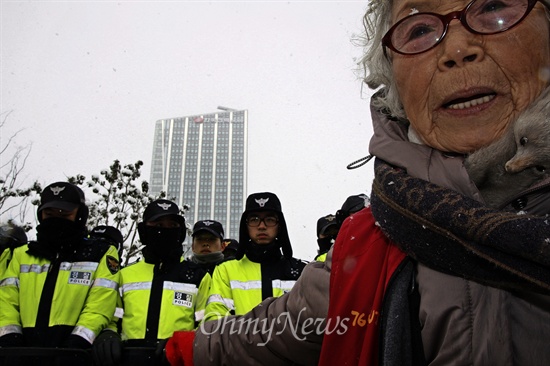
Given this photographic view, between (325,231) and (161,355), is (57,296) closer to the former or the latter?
(161,355)

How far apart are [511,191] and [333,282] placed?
1.55ft

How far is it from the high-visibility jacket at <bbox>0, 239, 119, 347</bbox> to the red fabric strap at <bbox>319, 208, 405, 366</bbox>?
12.1ft

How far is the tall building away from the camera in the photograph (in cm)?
5409

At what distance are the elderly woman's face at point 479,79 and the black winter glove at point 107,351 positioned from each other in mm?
3296

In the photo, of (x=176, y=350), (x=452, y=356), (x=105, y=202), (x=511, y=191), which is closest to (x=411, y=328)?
(x=452, y=356)

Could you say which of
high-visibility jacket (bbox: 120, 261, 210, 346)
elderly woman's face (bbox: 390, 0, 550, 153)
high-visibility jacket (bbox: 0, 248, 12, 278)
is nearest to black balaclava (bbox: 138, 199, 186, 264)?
high-visibility jacket (bbox: 120, 261, 210, 346)

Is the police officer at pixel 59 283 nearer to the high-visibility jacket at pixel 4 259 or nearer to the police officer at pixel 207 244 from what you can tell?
the high-visibility jacket at pixel 4 259

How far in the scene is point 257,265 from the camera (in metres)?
5.11

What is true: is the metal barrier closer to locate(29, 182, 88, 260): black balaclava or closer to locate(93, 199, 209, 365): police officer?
locate(93, 199, 209, 365): police officer

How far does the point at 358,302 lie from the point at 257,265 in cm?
412

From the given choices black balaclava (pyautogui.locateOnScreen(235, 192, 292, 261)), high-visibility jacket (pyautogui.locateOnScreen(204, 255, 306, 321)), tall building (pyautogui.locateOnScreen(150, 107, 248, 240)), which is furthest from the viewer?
tall building (pyautogui.locateOnScreen(150, 107, 248, 240))

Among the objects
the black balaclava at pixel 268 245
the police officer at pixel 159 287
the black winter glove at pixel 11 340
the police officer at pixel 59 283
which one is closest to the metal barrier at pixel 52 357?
the police officer at pixel 159 287

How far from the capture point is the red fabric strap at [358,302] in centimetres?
105

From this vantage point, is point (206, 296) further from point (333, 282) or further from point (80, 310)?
point (333, 282)
